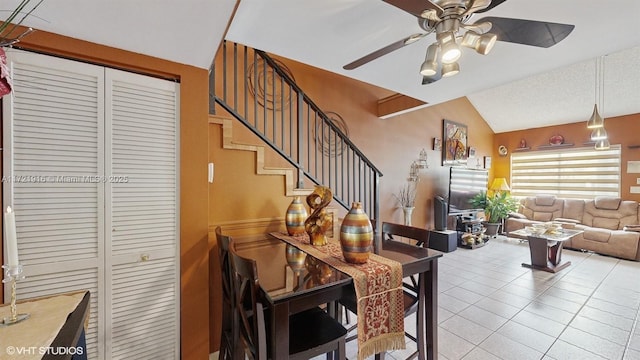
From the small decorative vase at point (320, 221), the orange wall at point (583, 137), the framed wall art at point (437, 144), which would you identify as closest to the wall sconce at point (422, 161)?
the framed wall art at point (437, 144)

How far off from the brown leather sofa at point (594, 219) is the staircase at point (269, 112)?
4384 millimetres

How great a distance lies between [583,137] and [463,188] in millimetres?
2990

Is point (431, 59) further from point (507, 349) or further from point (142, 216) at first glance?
point (507, 349)

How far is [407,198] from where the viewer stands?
16.3ft

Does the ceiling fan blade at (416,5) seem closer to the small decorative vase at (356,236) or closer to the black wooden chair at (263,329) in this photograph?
the small decorative vase at (356,236)

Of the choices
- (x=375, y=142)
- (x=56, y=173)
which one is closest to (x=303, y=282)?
(x=56, y=173)

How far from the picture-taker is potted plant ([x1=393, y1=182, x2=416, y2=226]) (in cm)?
462

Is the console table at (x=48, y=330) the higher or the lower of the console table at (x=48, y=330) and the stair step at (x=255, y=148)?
the lower

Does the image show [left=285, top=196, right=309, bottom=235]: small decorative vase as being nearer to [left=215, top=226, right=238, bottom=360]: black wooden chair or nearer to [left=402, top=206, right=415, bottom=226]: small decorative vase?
[left=215, top=226, right=238, bottom=360]: black wooden chair

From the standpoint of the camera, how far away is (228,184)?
1.96 m

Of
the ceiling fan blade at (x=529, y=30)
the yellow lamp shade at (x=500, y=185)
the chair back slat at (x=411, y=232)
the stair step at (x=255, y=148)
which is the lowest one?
the chair back slat at (x=411, y=232)

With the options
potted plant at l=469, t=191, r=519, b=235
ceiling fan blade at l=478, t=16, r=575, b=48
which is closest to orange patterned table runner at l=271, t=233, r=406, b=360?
ceiling fan blade at l=478, t=16, r=575, b=48

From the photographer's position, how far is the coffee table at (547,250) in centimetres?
379

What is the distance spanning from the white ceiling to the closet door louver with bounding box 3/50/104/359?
27 centimetres
